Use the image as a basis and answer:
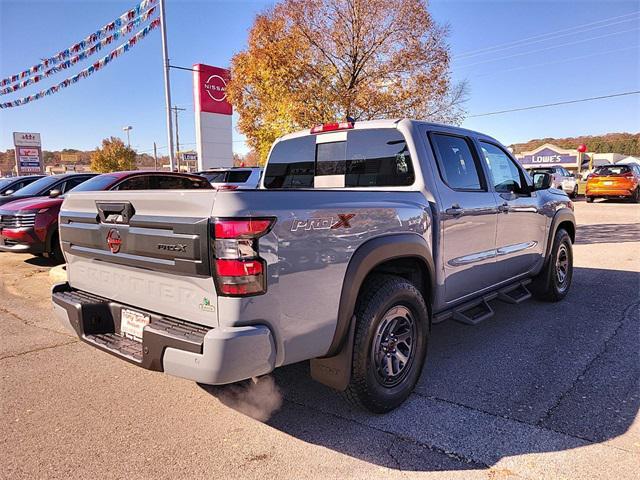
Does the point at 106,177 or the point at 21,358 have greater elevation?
the point at 106,177

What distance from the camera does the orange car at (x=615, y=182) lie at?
1966 cm

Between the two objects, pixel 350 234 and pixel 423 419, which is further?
pixel 423 419

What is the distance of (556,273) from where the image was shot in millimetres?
5594

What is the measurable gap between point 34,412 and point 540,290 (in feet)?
17.1

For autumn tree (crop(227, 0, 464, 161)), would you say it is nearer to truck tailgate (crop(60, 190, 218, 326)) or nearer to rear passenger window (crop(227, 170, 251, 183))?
rear passenger window (crop(227, 170, 251, 183))

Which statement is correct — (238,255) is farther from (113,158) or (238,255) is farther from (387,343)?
(113,158)

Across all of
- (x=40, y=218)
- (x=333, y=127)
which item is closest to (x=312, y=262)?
(x=333, y=127)

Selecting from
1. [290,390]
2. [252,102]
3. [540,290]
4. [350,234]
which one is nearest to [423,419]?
[290,390]

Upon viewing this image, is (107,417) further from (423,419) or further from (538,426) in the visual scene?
(538,426)

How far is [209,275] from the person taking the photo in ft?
7.54

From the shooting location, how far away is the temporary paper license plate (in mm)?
2697

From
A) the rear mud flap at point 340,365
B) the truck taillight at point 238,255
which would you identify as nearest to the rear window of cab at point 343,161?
the rear mud flap at point 340,365

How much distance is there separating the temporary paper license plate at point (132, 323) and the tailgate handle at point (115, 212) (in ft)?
1.81

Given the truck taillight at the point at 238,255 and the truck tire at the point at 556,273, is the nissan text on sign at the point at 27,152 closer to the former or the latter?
the truck tire at the point at 556,273
